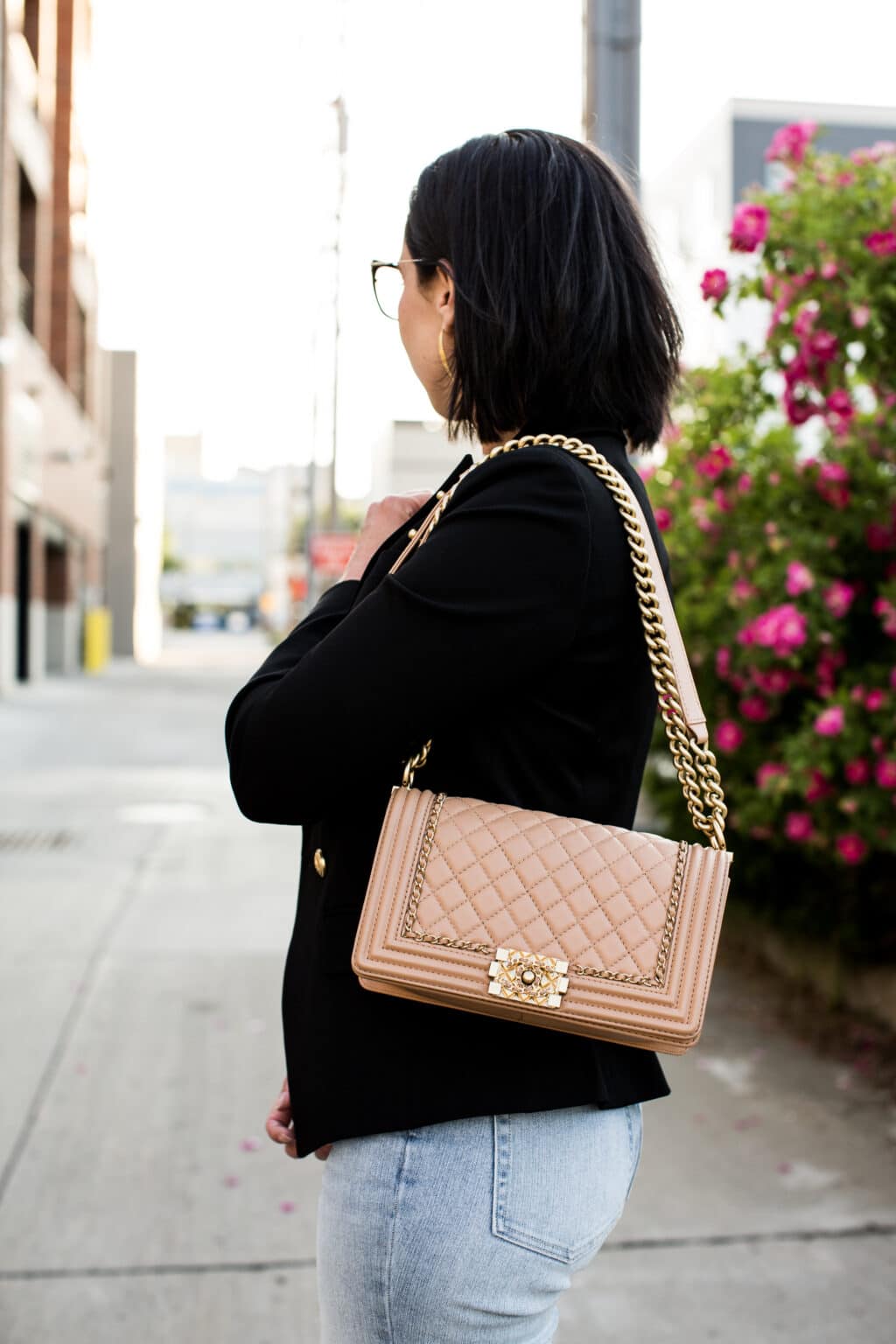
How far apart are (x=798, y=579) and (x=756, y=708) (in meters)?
0.65

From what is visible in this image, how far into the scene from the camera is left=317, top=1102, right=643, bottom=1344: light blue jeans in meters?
1.21

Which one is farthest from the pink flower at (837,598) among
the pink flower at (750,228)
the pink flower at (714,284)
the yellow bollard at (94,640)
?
the yellow bollard at (94,640)

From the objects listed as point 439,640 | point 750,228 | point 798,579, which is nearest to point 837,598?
point 798,579

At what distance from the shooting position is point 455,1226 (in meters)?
1.21

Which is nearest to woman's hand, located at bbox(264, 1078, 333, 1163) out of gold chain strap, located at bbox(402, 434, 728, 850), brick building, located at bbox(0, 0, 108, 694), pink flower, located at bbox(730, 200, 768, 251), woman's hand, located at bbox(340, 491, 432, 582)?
gold chain strap, located at bbox(402, 434, 728, 850)

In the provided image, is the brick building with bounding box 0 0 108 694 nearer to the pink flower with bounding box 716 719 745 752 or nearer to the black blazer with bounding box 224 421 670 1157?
the pink flower with bounding box 716 719 745 752

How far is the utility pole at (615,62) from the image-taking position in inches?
193

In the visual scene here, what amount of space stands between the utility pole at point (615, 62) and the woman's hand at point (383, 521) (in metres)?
3.92

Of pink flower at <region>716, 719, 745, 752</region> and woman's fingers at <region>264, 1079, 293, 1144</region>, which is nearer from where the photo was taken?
woman's fingers at <region>264, 1079, 293, 1144</region>

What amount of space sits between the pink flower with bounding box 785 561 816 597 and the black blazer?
2.79m

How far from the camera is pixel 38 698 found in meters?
21.2

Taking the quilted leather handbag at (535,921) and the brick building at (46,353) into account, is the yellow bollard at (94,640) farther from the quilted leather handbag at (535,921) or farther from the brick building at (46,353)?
the quilted leather handbag at (535,921)

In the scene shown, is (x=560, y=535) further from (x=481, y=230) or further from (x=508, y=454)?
(x=481, y=230)

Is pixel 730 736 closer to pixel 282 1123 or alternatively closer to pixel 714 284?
pixel 714 284
